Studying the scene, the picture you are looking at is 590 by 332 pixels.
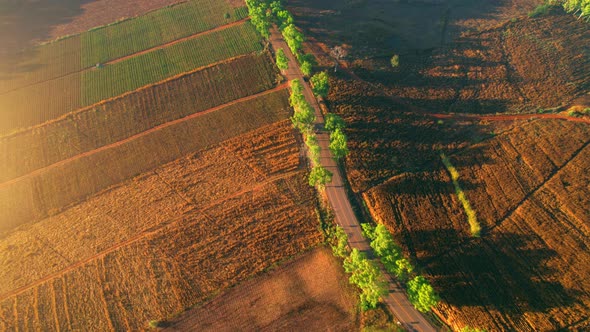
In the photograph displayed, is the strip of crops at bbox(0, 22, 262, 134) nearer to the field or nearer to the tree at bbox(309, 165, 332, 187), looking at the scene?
the field

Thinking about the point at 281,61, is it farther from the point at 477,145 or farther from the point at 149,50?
the point at 477,145

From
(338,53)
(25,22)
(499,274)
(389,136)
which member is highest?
(25,22)

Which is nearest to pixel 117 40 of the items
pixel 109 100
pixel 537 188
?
pixel 109 100

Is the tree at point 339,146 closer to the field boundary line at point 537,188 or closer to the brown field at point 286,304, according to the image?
the brown field at point 286,304

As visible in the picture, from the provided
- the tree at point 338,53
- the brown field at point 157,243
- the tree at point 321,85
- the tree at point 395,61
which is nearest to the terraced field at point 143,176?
the brown field at point 157,243

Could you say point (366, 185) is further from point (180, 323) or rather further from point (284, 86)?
point (180, 323)
